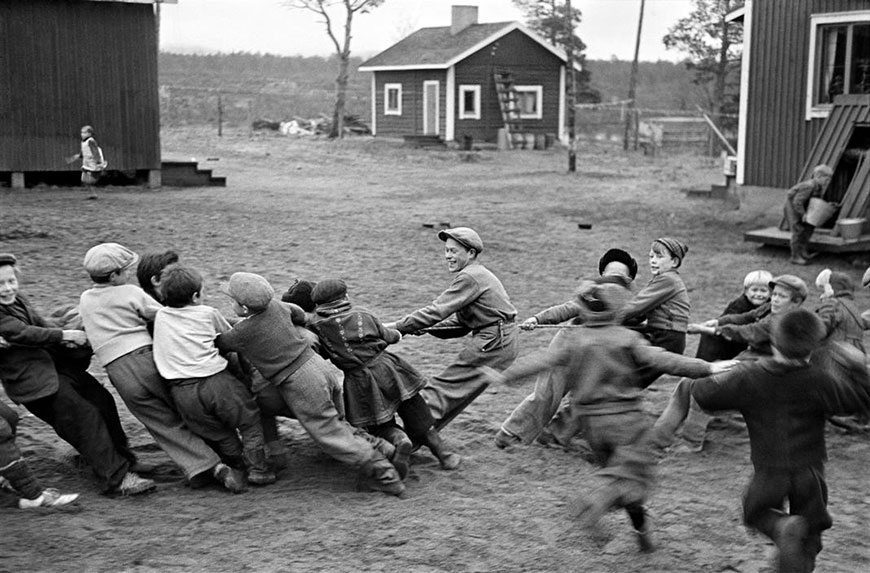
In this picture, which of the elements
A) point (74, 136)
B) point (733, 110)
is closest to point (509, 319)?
point (74, 136)

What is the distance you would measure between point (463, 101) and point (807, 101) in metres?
22.5

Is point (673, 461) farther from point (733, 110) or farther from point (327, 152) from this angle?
point (733, 110)

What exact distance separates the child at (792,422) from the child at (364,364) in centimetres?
228

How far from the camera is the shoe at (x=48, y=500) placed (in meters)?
5.82

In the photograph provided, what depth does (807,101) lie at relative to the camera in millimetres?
17641

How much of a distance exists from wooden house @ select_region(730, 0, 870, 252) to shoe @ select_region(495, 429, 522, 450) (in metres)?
9.58

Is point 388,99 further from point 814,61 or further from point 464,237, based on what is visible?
point 464,237

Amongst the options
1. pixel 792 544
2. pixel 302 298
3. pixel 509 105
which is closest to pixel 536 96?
pixel 509 105

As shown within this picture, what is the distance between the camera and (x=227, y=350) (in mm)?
6242

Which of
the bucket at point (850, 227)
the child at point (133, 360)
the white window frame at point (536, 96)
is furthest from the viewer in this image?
the white window frame at point (536, 96)

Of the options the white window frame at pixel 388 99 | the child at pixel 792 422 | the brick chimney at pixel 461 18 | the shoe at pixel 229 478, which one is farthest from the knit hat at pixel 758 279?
the brick chimney at pixel 461 18

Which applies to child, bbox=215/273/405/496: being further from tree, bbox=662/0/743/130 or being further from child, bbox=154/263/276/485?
tree, bbox=662/0/743/130

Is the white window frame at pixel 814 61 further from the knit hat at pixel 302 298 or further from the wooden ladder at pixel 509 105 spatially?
the wooden ladder at pixel 509 105

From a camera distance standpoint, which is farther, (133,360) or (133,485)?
(133,360)
